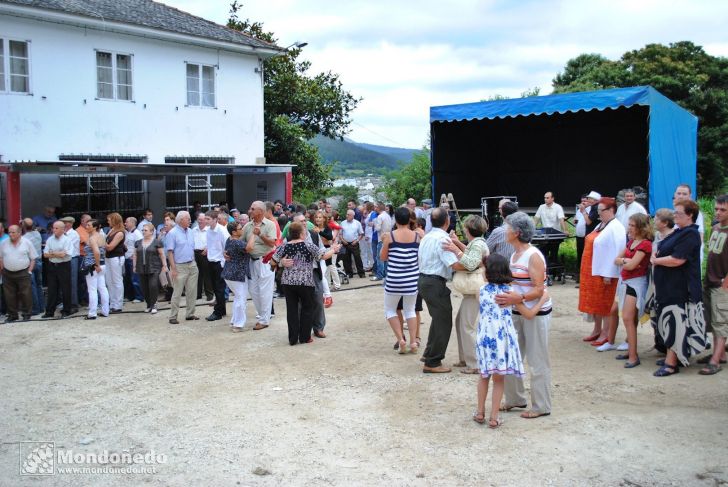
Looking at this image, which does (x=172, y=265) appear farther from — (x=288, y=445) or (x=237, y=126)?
(x=237, y=126)

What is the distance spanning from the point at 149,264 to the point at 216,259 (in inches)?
52.1

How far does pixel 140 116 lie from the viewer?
19219 mm

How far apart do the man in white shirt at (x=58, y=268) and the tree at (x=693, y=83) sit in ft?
88.8

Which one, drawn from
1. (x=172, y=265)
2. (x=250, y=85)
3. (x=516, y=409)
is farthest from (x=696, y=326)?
(x=250, y=85)

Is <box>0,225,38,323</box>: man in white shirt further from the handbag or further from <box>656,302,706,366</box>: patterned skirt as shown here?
<box>656,302,706,366</box>: patterned skirt

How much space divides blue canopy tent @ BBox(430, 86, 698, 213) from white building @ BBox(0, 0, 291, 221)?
15.8ft

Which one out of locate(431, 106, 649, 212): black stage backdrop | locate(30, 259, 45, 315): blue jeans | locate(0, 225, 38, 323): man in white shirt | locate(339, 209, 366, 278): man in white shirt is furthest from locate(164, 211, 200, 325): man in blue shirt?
locate(431, 106, 649, 212): black stage backdrop

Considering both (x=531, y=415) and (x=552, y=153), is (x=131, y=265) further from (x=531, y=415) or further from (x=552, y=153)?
(x=552, y=153)

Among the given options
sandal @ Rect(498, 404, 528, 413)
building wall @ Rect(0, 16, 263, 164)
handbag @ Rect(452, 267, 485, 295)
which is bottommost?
sandal @ Rect(498, 404, 528, 413)

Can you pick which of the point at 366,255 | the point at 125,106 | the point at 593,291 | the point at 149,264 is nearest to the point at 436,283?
the point at 593,291

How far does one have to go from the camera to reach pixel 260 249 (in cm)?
988

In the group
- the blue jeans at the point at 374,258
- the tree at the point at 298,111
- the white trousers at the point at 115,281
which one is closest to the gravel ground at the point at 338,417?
the white trousers at the point at 115,281

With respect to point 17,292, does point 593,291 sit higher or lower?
higher

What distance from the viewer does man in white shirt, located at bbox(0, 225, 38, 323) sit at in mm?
10992
